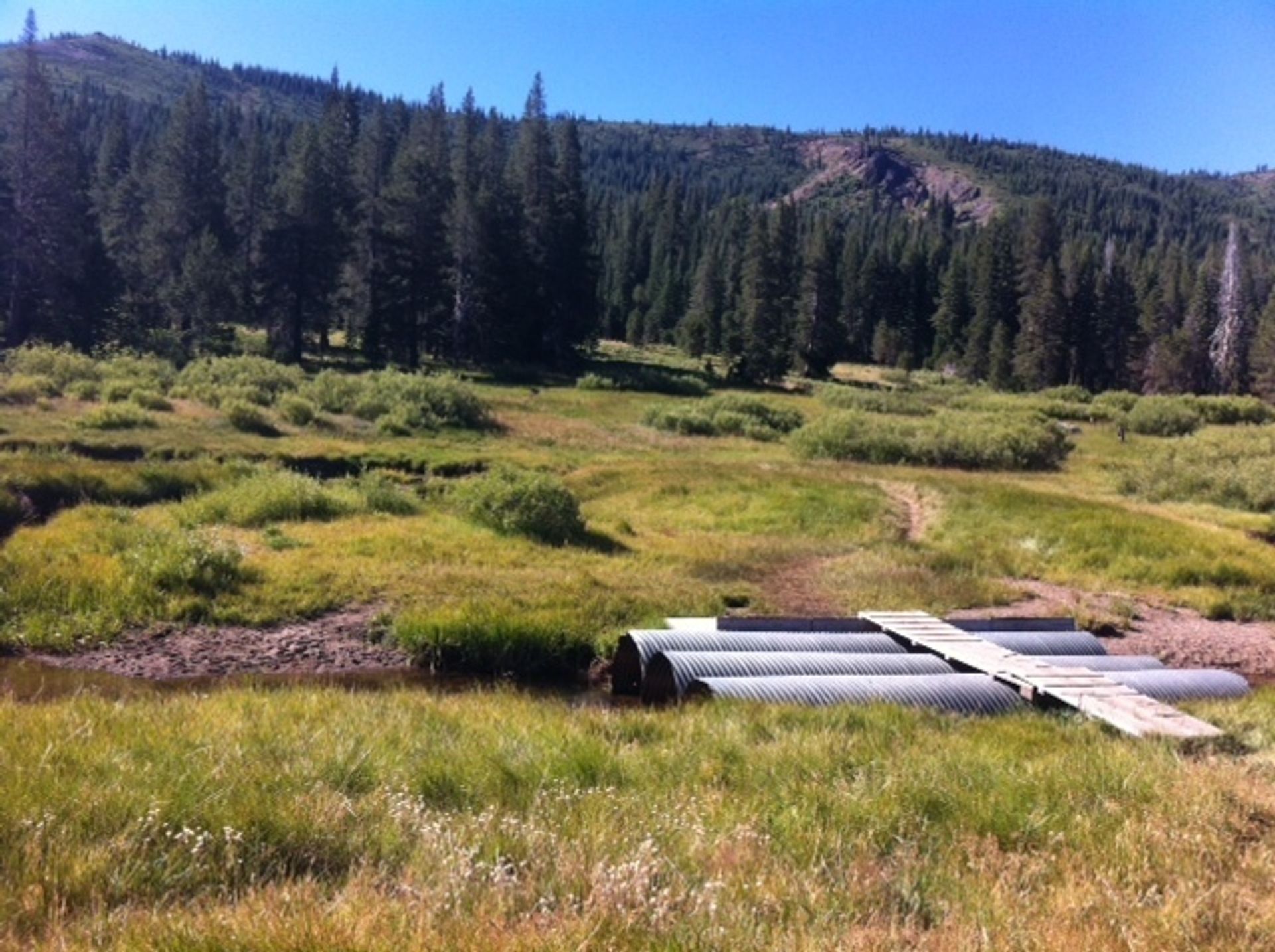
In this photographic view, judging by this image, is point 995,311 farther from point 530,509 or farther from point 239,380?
point 530,509

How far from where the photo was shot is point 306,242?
64125 mm

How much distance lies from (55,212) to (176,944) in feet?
206

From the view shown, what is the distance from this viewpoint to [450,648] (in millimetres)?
14961

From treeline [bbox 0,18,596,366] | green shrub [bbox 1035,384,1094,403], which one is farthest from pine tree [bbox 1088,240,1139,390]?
treeline [bbox 0,18,596,366]

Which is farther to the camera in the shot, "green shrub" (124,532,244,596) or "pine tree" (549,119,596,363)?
"pine tree" (549,119,596,363)

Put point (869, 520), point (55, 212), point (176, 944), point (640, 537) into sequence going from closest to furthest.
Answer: point (176, 944) < point (640, 537) < point (869, 520) < point (55, 212)

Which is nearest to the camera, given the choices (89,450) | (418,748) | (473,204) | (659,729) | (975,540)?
(418,748)

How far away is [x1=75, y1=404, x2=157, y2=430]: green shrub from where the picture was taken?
32656 millimetres

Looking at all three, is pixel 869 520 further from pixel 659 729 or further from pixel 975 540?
pixel 659 729

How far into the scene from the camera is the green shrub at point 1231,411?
223 feet

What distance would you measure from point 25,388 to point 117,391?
10.0 ft

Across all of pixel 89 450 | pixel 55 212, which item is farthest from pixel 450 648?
pixel 55 212

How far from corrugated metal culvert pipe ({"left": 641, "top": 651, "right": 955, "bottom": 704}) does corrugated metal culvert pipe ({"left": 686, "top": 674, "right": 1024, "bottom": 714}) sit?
393 mm

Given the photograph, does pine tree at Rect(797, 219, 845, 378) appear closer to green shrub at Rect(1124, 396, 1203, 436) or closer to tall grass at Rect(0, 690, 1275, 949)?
green shrub at Rect(1124, 396, 1203, 436)
